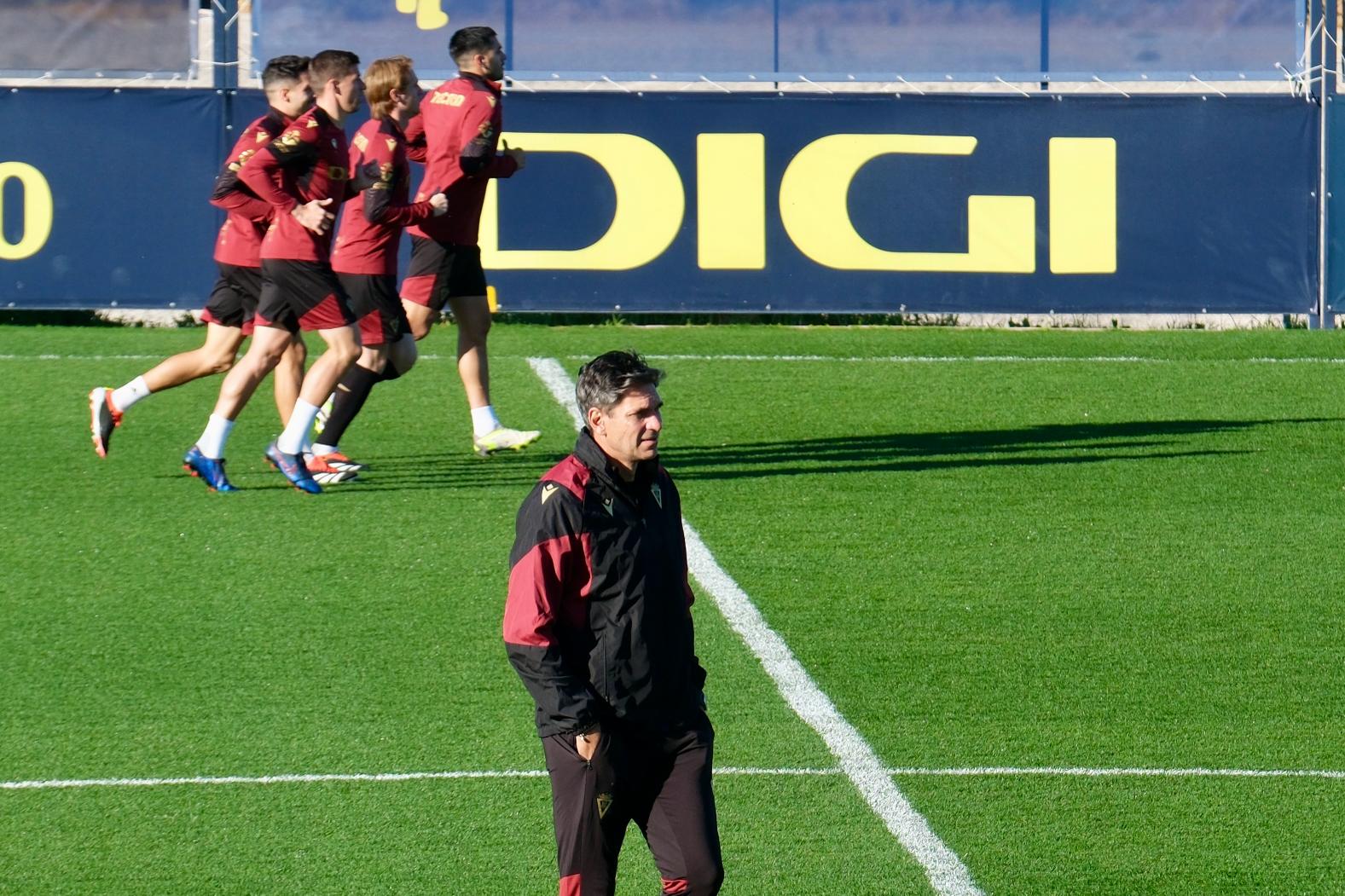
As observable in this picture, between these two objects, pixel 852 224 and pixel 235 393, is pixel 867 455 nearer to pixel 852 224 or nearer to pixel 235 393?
pixel 235 393

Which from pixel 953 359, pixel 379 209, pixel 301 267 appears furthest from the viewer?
pixel 953 359

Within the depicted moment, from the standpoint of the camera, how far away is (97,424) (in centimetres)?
1031

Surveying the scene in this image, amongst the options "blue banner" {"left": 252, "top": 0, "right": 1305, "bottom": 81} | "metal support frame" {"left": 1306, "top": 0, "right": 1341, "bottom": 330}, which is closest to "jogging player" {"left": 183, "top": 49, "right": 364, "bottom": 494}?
"blue banner" {"left": 252, "top": 0, "right": 1305, "bottom": 81}

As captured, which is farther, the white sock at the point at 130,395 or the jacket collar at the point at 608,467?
the white sock at the point at 130,395

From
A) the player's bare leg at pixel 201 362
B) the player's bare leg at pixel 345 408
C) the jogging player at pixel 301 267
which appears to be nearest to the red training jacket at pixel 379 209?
the jogging player at pixel 301 267

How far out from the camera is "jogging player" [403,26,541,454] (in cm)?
1076

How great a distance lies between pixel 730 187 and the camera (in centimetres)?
1563

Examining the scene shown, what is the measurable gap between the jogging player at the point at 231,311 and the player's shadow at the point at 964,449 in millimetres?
2298

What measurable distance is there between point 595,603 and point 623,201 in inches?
448

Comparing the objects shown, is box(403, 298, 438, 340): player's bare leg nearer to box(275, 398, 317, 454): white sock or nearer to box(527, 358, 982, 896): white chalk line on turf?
box(275, 398, 317, 454): white sock

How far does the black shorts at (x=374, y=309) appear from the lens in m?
10.4

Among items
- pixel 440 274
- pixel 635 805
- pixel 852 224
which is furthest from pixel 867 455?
pixel 635 805

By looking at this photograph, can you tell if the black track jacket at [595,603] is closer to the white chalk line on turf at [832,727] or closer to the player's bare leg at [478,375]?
the white chalk line on turf at [832,727]

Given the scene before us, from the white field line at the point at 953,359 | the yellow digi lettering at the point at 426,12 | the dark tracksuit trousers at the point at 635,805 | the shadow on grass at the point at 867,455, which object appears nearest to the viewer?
the dark tracksuit trousers at the point at 635,805
